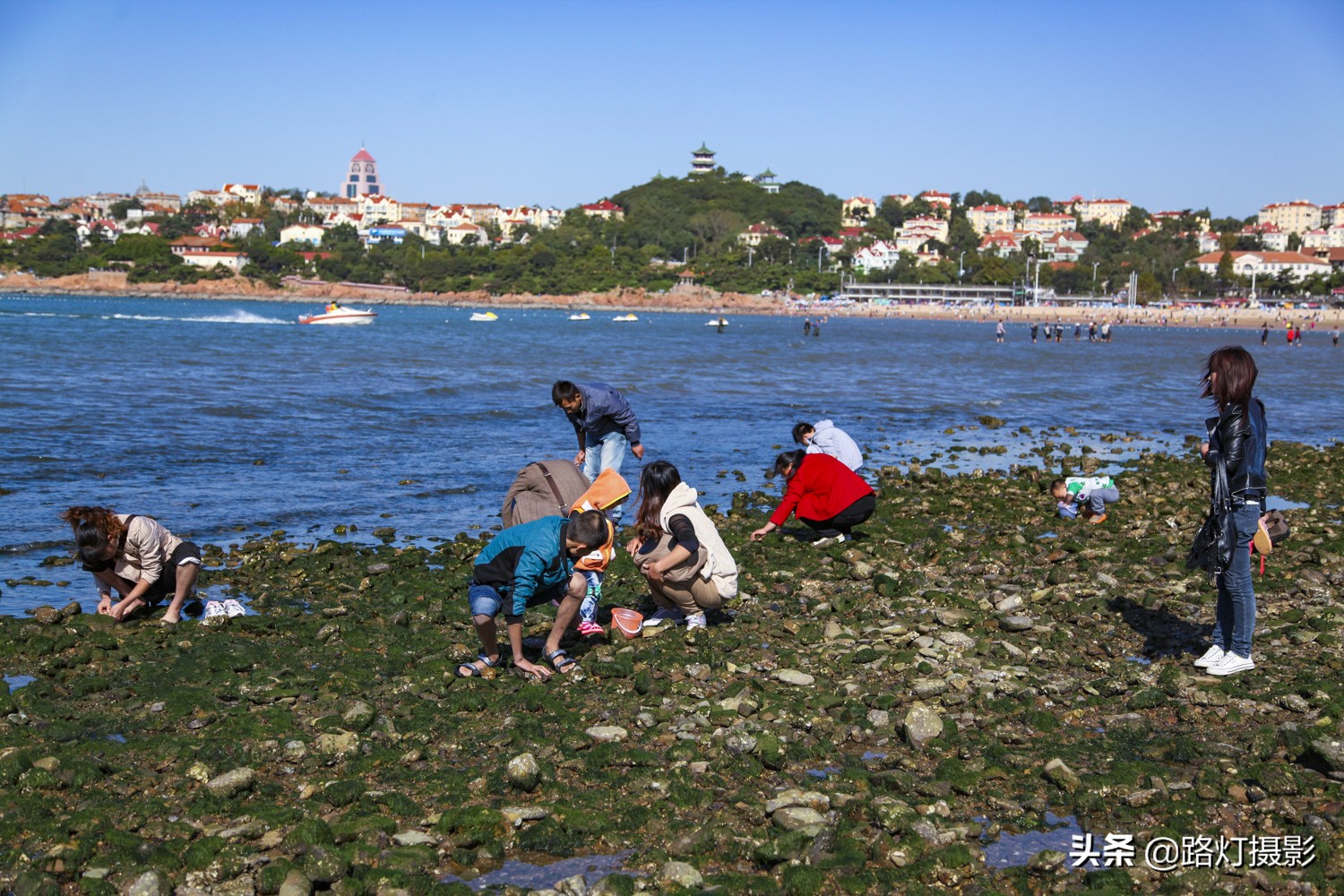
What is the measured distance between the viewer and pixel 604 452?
12477mm

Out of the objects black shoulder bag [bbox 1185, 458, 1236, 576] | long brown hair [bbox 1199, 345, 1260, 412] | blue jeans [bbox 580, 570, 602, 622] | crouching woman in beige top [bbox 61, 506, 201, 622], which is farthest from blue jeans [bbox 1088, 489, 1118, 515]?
crouching woman in beige top [bbox 61, 506, 201, 622]

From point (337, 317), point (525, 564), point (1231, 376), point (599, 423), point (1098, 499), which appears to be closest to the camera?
point (1231, 376)

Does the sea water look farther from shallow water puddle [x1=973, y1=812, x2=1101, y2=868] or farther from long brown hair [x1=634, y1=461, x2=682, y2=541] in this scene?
shallow water puddle [x1=973, y1=812, x2=1101, y2=868]

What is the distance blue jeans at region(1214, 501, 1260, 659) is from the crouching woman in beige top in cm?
833

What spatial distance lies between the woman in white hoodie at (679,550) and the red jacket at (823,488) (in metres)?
3.34

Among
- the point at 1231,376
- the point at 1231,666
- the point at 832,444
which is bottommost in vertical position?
the point at 1231,666

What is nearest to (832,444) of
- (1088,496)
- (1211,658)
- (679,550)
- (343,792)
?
(1088,496)

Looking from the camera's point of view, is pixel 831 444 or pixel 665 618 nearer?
pixel 665 618

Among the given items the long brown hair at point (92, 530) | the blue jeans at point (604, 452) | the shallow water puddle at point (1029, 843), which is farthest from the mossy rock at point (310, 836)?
the blue jeans at point (604, 452)

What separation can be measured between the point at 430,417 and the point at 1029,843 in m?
25.1

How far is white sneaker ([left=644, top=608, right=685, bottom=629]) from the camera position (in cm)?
945

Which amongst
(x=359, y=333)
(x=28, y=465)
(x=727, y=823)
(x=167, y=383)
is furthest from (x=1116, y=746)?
(x=359, y=333)

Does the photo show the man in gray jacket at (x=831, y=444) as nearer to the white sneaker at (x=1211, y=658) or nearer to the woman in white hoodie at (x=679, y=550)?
the woman in white hoodie at (x=679, y=550)

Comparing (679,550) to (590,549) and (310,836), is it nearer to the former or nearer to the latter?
(590,549)
